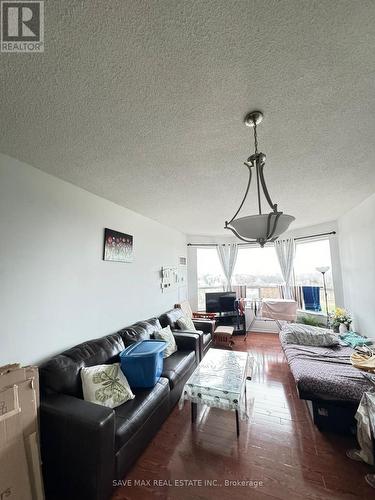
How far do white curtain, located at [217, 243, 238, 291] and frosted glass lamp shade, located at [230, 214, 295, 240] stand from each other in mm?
4354

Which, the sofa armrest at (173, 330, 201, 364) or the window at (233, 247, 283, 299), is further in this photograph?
the window at (233, 247, 283, 299)

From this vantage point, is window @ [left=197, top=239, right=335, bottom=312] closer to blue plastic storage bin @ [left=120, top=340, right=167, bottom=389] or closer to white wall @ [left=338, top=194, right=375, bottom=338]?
white wall @ [left=338, top=194, right=375, bottom=338]

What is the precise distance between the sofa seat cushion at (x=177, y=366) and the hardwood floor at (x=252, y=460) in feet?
1.14

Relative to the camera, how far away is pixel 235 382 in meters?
2.11

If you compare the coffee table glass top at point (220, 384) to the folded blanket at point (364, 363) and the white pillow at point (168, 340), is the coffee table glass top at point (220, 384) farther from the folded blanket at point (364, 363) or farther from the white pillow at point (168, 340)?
the folded blanket at point (364, 363)

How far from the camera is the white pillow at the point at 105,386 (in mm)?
1750

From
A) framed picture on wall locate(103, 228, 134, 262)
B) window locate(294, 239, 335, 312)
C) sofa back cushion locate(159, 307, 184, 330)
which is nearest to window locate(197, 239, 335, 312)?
window locate(294, 239, 335, 312)

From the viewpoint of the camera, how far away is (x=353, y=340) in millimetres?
3129

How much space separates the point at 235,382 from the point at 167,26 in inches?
106

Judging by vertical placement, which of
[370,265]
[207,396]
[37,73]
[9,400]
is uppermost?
[37,73]

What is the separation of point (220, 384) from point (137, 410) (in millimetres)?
841

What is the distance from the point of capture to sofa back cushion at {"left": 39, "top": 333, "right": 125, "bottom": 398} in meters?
1.70

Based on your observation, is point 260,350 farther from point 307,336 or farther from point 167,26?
point 167,26

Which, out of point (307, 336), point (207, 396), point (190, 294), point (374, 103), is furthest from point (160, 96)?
point (190, 294)
